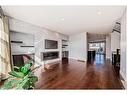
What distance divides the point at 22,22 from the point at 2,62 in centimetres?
205

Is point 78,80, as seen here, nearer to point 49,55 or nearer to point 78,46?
point 49,55

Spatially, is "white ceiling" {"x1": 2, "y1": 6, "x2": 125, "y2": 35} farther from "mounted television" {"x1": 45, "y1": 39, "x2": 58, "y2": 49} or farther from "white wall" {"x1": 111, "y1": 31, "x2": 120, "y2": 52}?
"white wall" {"x1": 111, "y1": 31, "x2": 120, "y2": 52}

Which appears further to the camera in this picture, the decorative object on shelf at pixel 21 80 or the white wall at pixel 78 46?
the white wall at pixel 78 46

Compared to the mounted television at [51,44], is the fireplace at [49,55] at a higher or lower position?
lower

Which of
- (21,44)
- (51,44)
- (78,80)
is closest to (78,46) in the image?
(51,44)

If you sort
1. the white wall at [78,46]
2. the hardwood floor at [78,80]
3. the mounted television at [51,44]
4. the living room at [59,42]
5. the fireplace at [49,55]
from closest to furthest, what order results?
the hardwood floor at [78,80]
the living room at [59,42]
the fireplace at [49,55]
the mounted television at [51,44]
the white wall at [78,46]

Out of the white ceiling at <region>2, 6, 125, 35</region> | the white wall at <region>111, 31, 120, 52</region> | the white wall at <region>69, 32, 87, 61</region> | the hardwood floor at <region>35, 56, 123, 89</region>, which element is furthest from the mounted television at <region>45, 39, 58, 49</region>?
the white wall at <region>111, 31, 120, 52</region>

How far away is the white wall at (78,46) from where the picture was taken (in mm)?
8832

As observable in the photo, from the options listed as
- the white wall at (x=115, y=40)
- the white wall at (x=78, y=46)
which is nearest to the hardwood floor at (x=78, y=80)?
the white wall at (x=78, y=46)

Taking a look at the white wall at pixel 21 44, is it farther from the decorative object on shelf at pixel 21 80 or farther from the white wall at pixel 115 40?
the white wall at pixel 115 40

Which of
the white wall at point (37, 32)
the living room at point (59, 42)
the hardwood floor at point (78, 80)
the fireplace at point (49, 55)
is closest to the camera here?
the hardwood floor at point (78, 80)
